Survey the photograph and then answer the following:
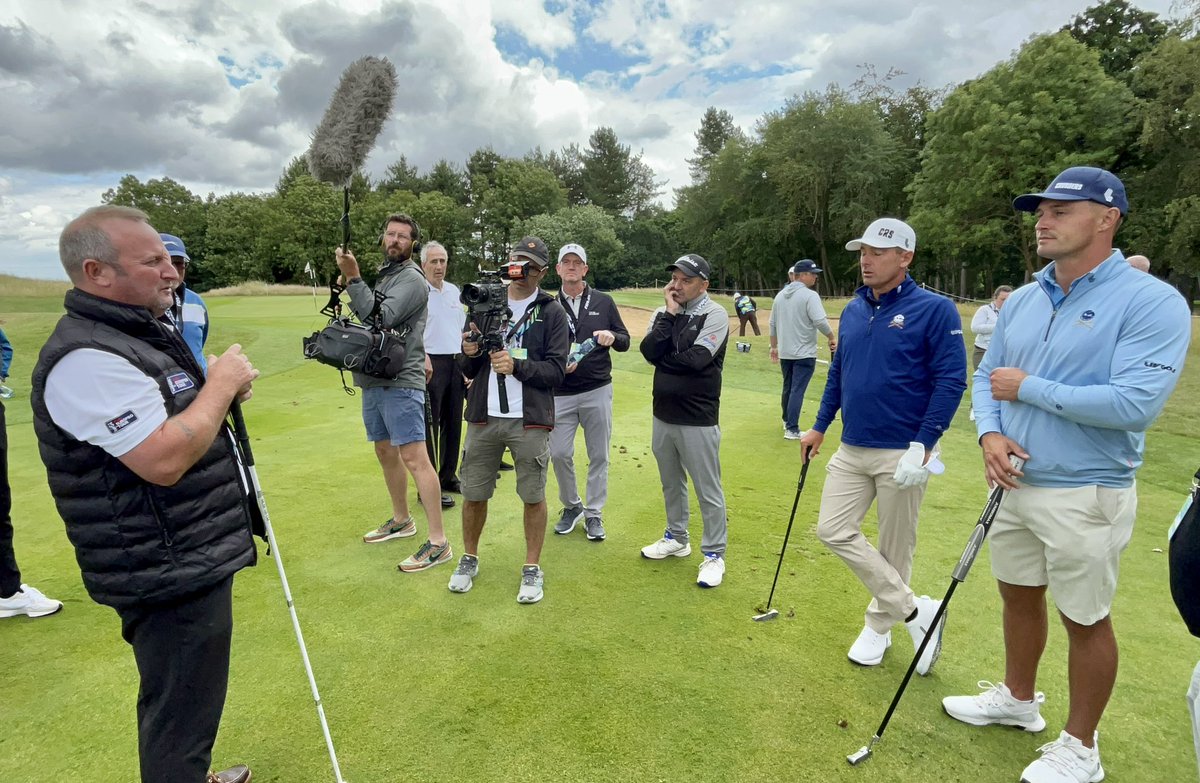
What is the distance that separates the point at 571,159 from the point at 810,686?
7497 cm

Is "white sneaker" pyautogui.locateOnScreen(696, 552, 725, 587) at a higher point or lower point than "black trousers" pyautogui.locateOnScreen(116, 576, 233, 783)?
lower

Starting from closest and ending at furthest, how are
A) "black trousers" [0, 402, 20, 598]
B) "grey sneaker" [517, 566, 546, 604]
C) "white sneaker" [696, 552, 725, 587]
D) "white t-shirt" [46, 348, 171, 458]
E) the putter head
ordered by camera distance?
"white t-shirt" [46, 348, 171, 458] < the putter head < "black trousers" [0, 402, 20, 598] < "grey sneaker" [517, 566, 546, 604] < "white sneaker" [696, 552, 725, 587]

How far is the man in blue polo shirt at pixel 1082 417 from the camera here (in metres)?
2.36

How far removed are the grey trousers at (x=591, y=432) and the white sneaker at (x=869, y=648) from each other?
7.21ft

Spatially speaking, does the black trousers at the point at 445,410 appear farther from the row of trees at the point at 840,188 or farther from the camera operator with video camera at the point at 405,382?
the row of trees at the point at 840,188

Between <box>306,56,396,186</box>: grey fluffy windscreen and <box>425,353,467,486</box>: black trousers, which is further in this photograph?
<box>425,353,467,486</box>: black trousers

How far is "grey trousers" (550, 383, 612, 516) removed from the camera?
5102mm

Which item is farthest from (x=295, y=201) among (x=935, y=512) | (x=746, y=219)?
(x=935, y=512)

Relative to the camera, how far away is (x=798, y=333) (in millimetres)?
8219

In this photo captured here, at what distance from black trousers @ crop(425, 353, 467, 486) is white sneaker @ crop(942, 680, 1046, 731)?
14.7ft

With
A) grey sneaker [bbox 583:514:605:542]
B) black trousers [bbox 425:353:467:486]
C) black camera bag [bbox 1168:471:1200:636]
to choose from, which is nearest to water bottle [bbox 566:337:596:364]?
grey sneaker [bbox 583:514:605:542]

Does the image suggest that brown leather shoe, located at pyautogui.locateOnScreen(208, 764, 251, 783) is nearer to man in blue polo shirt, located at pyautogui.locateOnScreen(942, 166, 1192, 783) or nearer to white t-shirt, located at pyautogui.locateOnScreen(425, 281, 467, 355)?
man in blue polo shirt, located at pyautogui.locateOnScreen(942, 166, 1192, 783)

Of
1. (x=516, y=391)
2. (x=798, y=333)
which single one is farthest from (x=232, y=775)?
(x=798, y=333)

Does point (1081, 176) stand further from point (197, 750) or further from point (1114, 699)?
point (197, 750)
